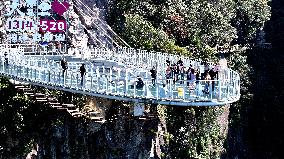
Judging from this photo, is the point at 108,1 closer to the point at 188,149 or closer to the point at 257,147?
the point at 188,149

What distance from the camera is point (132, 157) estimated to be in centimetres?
2883

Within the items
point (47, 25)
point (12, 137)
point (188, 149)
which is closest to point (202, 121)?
point (188, 149)

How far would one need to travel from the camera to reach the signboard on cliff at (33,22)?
30469mm

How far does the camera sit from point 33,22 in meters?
30.9

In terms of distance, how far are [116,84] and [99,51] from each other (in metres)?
6.94

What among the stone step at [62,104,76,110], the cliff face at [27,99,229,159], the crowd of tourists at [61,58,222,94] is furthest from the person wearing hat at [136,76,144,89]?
the cliff face at [27,99,229,159]

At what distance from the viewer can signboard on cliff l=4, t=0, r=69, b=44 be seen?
30469mm

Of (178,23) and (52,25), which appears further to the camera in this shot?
(178,23)

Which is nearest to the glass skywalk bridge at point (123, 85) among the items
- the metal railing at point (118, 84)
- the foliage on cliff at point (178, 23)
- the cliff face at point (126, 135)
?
the metal railing at point (118, 84)

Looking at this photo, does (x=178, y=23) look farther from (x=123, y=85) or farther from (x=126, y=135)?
(x=123, y=85)

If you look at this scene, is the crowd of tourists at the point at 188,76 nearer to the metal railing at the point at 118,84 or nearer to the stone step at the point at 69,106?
the metal railing at the point at 118,84

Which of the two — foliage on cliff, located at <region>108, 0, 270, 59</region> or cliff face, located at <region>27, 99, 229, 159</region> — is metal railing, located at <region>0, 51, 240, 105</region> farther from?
foliage on cliff, located at <region>108, 0, 270, 59</region>

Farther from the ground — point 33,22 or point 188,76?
point 33,22

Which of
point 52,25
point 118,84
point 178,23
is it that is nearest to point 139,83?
point 118,84
